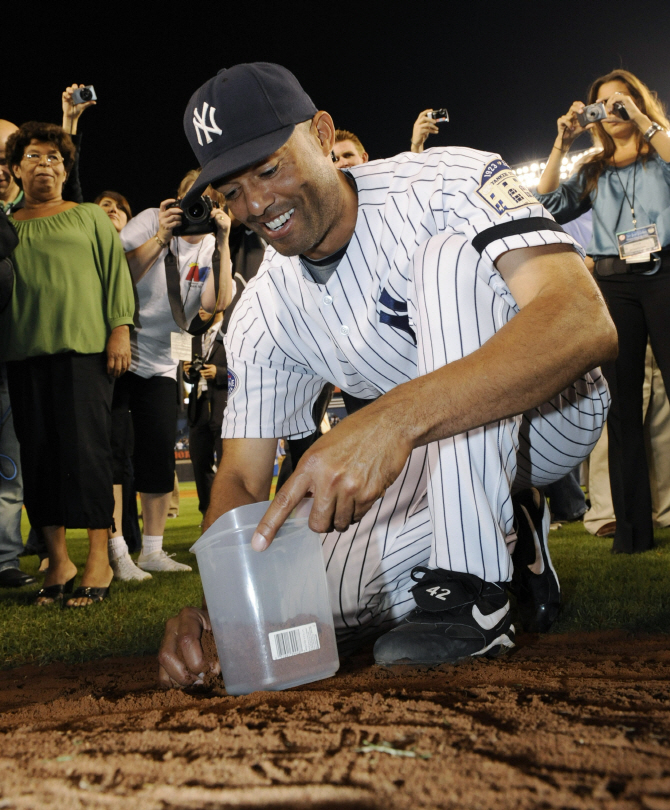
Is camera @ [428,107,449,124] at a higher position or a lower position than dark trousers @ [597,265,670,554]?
higher

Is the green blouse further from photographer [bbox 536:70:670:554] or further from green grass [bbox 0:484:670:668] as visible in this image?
photographer [bbox 536:70:670:554]

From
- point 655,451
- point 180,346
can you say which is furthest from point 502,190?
point 655,451

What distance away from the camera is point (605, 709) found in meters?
0.94

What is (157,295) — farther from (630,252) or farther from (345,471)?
(345,471)

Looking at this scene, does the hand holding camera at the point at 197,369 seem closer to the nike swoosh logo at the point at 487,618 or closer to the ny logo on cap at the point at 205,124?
the ny logo on cap at the point at 205,124

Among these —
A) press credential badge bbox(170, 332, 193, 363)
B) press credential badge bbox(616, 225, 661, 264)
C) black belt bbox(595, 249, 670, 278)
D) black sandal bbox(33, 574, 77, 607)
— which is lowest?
black sandal bbox(33, 574, 77, 607)

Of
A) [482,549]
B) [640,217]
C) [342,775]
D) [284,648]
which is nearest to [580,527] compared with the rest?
[640,217]

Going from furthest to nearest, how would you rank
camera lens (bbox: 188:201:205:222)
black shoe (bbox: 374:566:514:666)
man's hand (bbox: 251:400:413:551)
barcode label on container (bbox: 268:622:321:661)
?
1. camera lens (bbox: 188:201:205:222)
2. black shoe (bbox: 374:566:514:666)
3. barcode label on container (bbox: 268:622:321:661)
4. man's hand (bbox: 251:400:413:551)

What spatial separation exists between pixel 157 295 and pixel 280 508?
2.99 metres

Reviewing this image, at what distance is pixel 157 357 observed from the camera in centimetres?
383

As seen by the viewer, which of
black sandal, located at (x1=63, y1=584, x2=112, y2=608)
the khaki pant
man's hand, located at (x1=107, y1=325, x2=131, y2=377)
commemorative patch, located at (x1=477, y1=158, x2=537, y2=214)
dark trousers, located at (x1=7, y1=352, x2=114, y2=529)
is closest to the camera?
commemorative patch, located at (x1=477, y1=158, x2=537, y2=214)

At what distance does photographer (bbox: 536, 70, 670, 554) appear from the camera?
3146mm

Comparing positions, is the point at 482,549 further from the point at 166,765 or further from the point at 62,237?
the point at 62,237

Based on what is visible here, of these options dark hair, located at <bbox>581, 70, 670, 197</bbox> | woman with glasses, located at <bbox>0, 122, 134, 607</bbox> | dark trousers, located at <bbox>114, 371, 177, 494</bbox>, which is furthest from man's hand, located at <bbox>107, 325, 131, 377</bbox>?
dark hair, located at <bbox>581, 70, 670, 197</bbox>
